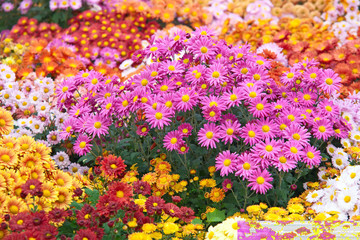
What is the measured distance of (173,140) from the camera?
2719 millimetres

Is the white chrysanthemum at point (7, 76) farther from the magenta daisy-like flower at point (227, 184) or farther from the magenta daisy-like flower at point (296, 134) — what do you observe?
the magenta daisy-like flower at point (296, 134)

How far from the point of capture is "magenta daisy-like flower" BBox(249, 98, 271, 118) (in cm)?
270

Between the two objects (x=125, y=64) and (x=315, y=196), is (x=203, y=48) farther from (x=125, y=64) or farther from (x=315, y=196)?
(x=125, y=64)

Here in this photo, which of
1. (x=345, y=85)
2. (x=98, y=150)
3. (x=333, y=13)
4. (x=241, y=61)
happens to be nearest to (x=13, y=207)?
(x=98, y=150)

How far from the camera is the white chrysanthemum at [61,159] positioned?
11.1 feet

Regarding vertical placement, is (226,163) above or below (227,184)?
above

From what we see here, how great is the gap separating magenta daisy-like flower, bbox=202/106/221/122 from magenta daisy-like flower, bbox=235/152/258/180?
0.98 feet

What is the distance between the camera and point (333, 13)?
6.20 m

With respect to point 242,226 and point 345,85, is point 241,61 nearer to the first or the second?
point 242,226

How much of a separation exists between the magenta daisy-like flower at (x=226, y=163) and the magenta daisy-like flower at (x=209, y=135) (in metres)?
0.10

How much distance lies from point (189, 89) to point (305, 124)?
0.85m

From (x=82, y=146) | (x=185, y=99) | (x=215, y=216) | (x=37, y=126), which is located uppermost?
(x=185, y=99)

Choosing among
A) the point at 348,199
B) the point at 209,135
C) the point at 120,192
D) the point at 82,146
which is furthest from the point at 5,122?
the point at 348,199

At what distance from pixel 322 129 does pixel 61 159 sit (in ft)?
6.69
